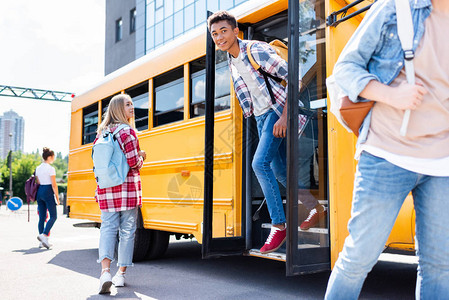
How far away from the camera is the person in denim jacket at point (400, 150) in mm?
1634

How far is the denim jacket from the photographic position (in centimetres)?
171

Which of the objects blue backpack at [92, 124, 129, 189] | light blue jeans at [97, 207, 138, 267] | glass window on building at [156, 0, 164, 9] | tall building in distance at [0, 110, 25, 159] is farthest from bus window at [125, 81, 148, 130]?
tall building in distance at [0, 110, 25, 159]

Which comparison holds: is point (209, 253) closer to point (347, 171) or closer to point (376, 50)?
point (347, 171)

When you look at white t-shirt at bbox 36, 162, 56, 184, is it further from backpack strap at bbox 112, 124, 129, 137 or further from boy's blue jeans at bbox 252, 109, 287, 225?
boy's blue jeans at bbox 252, 109, 287, 225

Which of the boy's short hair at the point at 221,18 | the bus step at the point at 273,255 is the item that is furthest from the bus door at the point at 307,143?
the boy's short hair at the point at 221,18

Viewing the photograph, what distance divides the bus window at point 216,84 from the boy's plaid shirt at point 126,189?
0.82m

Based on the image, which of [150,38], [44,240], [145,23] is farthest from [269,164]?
[145,23]

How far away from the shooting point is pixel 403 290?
3.97 metres

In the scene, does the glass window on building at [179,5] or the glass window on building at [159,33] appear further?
the glass window on building at [159,33]

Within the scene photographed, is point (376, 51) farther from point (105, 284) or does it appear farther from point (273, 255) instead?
point (105, 284)

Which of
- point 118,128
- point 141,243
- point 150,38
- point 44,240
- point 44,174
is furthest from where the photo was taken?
point 150,38

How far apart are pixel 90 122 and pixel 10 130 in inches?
5283

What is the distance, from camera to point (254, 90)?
3.81 m

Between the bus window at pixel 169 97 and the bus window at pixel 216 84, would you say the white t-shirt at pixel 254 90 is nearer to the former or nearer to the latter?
the bus window at pixel 216 84
